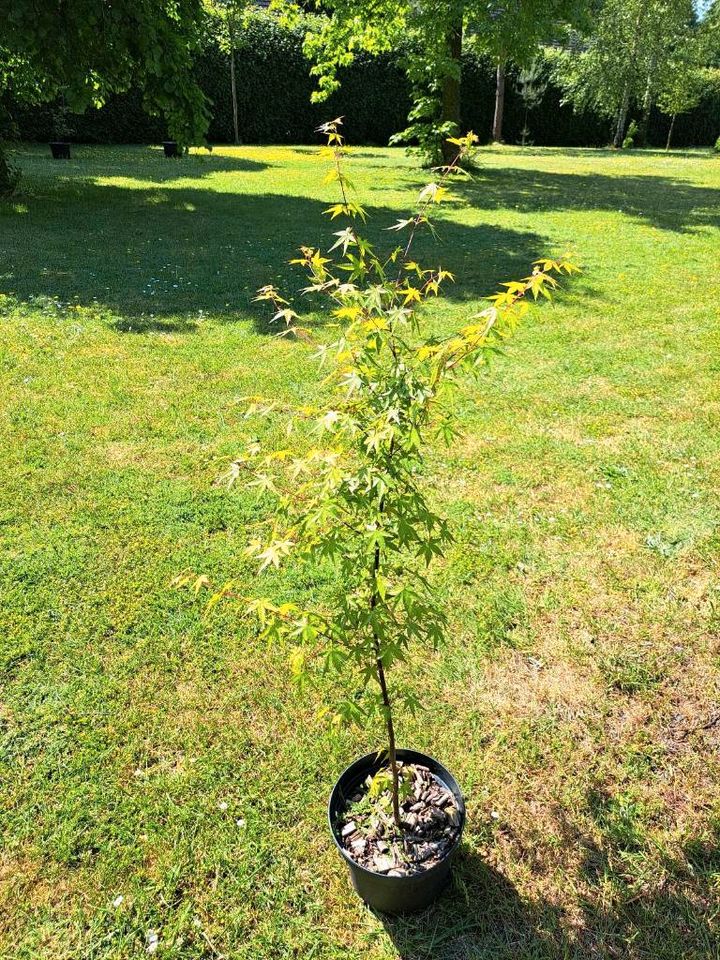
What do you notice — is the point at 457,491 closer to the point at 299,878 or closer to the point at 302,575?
the point at 302,575

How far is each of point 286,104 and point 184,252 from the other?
763 inches

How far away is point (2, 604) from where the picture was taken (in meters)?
3.44

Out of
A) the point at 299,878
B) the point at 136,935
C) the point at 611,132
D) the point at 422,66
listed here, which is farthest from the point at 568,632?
the point at 611,132

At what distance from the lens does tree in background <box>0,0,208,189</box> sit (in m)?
9.48

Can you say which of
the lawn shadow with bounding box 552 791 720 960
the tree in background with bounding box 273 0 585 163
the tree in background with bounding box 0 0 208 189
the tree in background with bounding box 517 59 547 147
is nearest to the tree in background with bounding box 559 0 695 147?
the tree in background with bounding box 517 59 547 147

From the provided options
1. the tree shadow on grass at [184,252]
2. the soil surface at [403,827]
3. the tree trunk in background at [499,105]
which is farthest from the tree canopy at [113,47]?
the tree trunk in background at [499,105]

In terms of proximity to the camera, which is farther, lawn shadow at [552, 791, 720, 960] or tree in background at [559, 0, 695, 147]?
tree in background at [559, 0, 695, 147]

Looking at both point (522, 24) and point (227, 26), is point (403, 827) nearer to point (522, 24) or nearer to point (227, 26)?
point (522, 24)

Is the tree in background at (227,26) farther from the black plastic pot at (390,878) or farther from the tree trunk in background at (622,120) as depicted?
the black plastic pot at (390,878)

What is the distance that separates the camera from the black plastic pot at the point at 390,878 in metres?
2.05

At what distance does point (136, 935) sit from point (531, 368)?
530 cm

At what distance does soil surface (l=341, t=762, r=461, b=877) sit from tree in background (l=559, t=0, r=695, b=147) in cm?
3226

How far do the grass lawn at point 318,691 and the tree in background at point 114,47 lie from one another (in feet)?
17.8

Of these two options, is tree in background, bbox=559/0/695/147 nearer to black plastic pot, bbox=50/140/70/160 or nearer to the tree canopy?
black plastic pot, bbox=50/140/70/160
